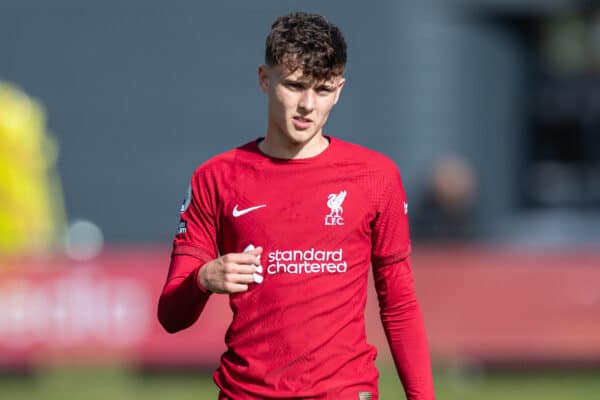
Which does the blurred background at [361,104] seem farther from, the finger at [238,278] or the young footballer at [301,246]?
the finger at [238,278]

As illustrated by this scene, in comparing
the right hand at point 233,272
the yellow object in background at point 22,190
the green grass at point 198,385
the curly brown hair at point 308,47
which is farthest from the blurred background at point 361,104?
the right hand at point 233,272

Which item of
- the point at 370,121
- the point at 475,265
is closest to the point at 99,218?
the point at 370,121

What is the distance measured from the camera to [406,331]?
425cm

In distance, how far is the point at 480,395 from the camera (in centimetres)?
1024

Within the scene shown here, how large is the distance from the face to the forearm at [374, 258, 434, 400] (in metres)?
0.58

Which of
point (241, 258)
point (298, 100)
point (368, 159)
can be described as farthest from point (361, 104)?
point (241, 258)

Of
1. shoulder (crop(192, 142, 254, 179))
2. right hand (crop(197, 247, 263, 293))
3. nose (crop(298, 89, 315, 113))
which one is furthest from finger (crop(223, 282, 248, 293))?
nose (crop(298, 89, 315, 113))

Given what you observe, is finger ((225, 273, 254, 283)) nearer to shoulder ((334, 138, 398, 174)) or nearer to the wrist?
the wrist

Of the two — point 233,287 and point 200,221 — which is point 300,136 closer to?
point 200,221

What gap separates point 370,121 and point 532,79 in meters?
2.24

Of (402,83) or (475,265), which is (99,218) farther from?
(475,265)

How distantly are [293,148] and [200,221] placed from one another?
0.41 m

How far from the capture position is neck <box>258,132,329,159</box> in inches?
167

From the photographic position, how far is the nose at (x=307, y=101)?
13.3ft
